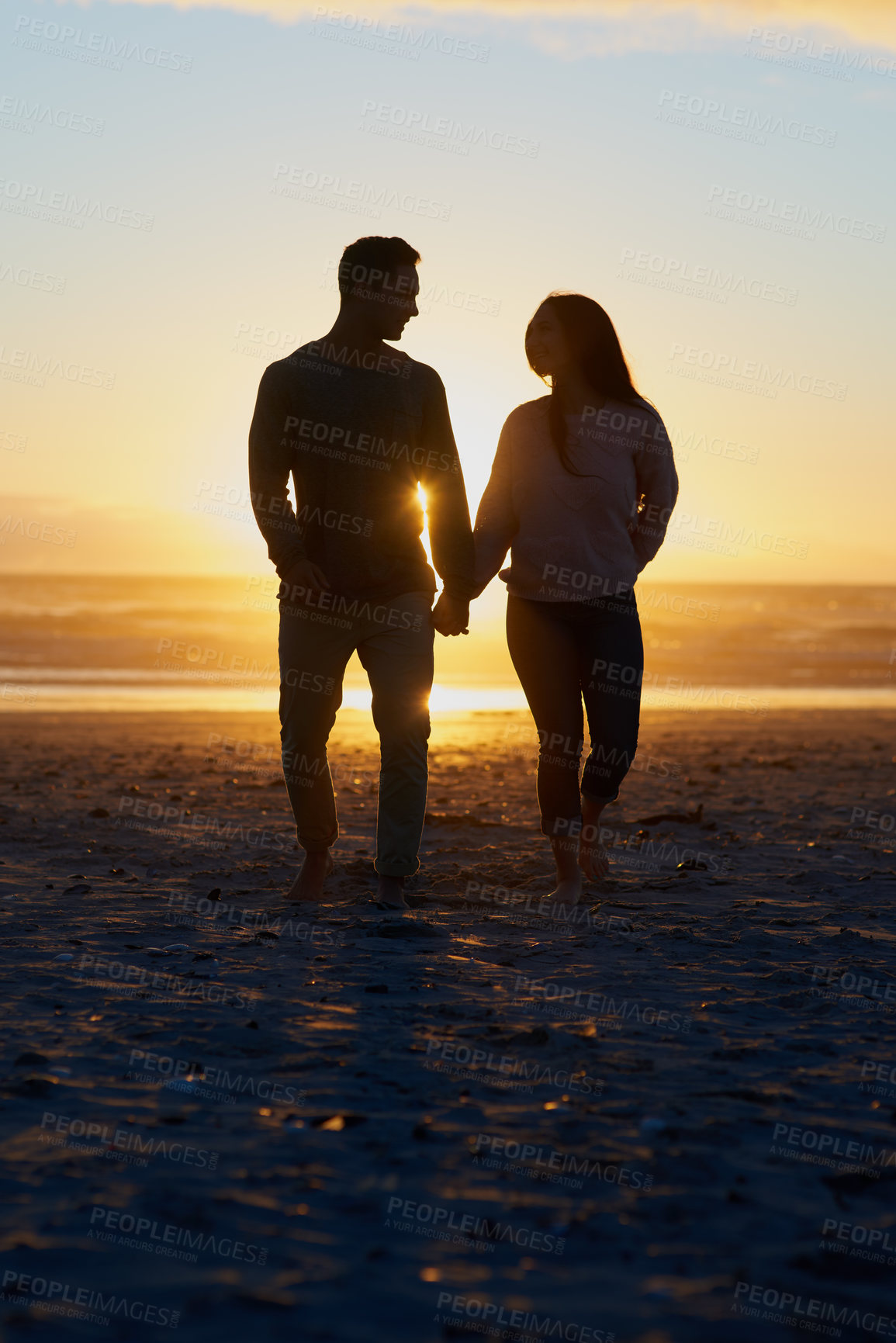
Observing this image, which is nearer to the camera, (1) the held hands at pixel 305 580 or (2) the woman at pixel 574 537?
(1) the held hands at pixel 305 580

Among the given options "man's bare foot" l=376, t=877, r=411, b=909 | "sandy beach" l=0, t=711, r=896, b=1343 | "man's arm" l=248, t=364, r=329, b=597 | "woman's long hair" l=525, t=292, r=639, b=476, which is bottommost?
"sandy beach" l=0, t=711, r=896, b=1343

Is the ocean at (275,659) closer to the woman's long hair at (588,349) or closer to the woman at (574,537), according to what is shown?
the woman at (574,537)

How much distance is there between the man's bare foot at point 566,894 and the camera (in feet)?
14.4

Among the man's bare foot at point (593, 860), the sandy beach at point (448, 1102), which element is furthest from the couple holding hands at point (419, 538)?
the sandy beach at point (448, 1102)

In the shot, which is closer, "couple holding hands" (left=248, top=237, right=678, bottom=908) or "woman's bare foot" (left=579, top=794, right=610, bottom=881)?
"couple holding hands" (left=248, top=237, right=678, bottom=908)

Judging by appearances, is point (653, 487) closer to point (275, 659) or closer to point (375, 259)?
point (375, 259)

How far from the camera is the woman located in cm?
421

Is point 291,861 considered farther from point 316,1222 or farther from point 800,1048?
point 316,1222

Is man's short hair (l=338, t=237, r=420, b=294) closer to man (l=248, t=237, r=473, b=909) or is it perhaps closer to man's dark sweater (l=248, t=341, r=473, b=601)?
man (l=248, t=237, r=473, b=909)

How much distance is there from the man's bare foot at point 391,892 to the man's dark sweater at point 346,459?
3.44ft

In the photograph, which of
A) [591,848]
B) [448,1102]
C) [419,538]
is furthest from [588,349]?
[448,1102]

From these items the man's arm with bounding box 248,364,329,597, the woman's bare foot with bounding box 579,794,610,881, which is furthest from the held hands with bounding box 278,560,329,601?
the woman's bare foot with bounding box 579,794,610,881

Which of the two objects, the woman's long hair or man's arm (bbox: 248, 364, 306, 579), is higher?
the woman's long hair

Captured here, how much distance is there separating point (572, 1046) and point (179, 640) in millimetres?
24496
